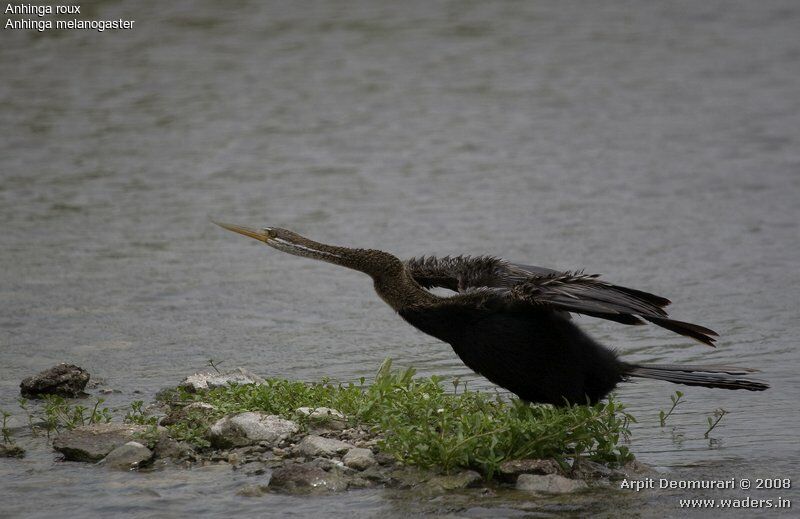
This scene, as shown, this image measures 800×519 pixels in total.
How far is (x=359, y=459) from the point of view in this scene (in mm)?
5543

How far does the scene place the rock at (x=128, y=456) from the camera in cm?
565

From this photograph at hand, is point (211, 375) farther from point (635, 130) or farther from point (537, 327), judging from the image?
point (635, 130)

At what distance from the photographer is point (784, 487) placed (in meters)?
5.44

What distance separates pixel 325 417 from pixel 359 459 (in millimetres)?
408

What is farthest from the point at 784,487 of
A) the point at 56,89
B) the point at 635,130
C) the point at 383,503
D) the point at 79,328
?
the point at 56,89

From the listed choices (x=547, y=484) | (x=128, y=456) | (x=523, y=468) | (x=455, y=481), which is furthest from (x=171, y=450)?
(x=547, y=484)

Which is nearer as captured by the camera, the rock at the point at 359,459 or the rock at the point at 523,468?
the rock at the point at 523,468

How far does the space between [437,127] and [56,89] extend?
4.61 m

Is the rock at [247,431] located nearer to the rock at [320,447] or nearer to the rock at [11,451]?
the rock at [320,447]

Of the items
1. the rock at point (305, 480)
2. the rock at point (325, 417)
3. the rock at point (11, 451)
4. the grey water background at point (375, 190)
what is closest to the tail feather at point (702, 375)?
the grey water background at point (375, 190)

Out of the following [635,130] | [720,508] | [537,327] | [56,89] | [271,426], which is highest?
[56,89]

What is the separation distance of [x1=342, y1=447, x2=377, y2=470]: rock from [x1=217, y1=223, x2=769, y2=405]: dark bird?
0.61 meters

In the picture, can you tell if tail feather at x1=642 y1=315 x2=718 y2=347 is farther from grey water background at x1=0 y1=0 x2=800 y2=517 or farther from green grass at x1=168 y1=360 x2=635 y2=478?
grey water background at x1=0 y1=0 x2=800 y2=517

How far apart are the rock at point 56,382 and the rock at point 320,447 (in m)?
1.64
